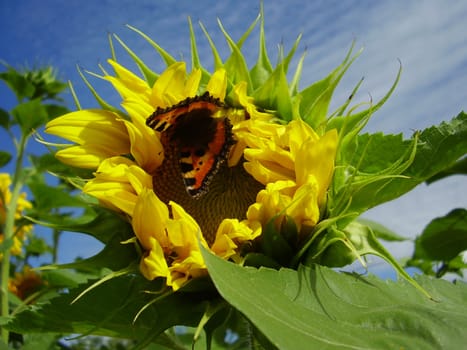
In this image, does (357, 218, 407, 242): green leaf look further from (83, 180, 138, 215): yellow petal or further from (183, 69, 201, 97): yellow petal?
(83, 180, 138, 215): yellow petal

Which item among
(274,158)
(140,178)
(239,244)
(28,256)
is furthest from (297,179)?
(28,256)

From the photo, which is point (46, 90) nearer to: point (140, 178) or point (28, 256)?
point (28, 256)

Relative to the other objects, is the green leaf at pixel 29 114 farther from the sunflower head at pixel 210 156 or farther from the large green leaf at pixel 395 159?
the large green leaf at pixel 395 159

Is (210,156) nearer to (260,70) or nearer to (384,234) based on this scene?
(260,70)

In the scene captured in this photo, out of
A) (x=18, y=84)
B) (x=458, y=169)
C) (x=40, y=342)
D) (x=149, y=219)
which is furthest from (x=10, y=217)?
(x=458, y=169)

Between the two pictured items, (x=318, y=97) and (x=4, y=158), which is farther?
(x=4, y=158)

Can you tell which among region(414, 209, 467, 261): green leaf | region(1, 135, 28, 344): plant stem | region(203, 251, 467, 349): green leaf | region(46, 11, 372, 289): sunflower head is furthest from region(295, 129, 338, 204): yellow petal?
region(1, 135, 28, 344): plant stem
